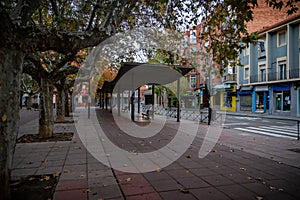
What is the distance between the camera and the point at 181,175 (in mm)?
4559

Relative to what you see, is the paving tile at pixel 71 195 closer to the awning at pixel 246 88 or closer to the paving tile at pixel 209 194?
the paving tile at pixel 209 194

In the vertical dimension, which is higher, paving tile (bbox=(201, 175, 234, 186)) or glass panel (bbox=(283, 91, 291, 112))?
glass panel (bbox=(283, 91, 291, 112))

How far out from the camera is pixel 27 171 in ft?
15.7

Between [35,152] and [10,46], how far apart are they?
423 cm

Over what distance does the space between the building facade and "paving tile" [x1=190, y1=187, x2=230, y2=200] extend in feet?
70.3

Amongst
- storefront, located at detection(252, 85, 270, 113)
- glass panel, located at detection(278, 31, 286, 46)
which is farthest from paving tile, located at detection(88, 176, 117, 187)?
storefront, located at detection(252, 85, 270, 113)

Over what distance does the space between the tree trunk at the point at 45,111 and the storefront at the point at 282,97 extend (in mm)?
23301

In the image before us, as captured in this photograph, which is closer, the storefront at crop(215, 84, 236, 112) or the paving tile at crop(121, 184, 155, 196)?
the paving tile at crop(121, 184, 155, 196)

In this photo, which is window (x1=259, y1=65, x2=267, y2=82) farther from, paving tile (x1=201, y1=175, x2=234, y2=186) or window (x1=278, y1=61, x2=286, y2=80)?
paving tile (x1=201, y1=175, x2=234, y2=186)

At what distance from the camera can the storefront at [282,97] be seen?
24000mm

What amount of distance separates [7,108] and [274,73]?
27372 millimetres

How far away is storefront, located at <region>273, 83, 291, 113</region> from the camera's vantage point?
24000mm

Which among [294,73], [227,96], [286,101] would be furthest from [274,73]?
[227,96]

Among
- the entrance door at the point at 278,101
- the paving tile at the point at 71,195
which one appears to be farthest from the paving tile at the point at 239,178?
the entrance door at the point at 278,101
